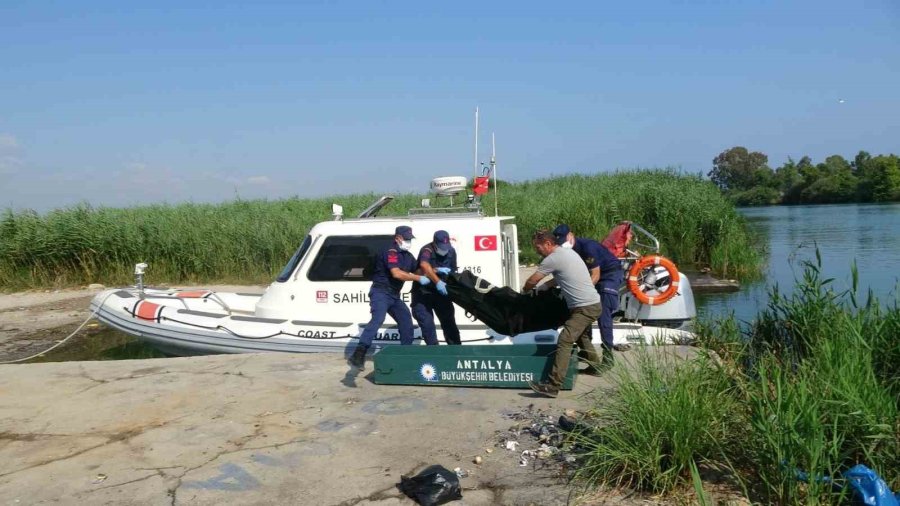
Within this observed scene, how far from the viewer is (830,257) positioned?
60.6 ft

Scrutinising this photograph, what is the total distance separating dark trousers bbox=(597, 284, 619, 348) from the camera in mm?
7188

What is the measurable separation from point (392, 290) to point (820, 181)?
60356 mm

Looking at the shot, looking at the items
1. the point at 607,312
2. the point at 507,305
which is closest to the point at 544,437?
the point at 507,305

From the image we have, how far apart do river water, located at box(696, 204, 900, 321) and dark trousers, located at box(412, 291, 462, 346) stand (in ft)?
11.1

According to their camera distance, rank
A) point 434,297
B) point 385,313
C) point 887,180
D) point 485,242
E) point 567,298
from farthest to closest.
Answer: point 887,180 < point 485,242 < point 434,297 < point 385,313 < point 567,298

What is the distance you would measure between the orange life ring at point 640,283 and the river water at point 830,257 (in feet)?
2.65

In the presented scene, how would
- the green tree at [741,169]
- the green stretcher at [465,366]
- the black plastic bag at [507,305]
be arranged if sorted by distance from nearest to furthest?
1. the green stretcher at [465,366]
2. the black plastic bag at [507,305]
3. the green tree at [741,169]

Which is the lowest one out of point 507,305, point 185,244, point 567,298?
point 507,305

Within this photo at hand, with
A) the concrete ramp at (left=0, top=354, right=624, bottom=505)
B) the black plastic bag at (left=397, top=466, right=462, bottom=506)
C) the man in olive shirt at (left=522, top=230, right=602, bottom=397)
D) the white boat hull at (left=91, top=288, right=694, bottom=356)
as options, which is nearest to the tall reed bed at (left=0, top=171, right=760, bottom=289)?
the white boat hull at (left=91, top=288, right=694, bottom=356)

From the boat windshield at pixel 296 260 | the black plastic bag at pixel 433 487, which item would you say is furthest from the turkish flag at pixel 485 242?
the black plastic bag at pixel 433 487

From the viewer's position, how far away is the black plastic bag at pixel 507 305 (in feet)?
22.6

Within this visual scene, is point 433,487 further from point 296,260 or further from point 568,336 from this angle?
point 296,260

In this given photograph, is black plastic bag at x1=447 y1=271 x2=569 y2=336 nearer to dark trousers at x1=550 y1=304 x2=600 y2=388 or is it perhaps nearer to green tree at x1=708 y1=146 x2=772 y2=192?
dark trousers at x1=550 y1=304 x2=600 y2=388

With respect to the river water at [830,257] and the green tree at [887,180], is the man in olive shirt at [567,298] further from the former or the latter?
the green tree at [887,180]
